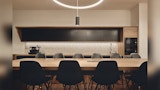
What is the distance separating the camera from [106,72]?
8.95ft

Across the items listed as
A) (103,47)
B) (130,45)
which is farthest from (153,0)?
(103,47)

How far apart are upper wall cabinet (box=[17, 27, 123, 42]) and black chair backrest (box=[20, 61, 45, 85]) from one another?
4262 millimetres

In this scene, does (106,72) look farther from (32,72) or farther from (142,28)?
(142,28)

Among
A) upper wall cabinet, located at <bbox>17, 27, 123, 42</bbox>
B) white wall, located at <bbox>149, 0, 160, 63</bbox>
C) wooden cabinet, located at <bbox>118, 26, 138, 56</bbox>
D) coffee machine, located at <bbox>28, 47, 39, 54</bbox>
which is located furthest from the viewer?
upper wall cabinet, located at <bbox>17, 27, 123, 42</bbox>

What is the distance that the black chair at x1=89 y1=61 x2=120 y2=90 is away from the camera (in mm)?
2682

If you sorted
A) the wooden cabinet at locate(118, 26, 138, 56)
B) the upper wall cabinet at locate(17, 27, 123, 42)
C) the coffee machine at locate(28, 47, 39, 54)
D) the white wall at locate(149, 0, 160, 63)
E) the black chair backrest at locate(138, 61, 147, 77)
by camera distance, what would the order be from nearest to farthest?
the white wall at locate(149, 0, 160, 63) < the black chair backrest at locate(138, 61, 147, 77) < the wooden cabinet at locate(118, 26, 138, 56) < the coffee machine at locate(28, 47, 39, 54) < the upper wall cabinet at locate(17, 27, 123, 42)

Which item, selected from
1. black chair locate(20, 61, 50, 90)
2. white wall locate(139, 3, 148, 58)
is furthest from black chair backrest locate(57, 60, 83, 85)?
white wall locate(139, 3, 148, 58)

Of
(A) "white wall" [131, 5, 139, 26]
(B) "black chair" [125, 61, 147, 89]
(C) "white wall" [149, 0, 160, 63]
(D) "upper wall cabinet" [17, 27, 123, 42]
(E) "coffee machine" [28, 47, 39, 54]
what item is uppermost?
(A) "white wall" [131, 5, 139, 26]

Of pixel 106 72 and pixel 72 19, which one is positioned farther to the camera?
pixel 72 19

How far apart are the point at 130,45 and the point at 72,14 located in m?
2.35

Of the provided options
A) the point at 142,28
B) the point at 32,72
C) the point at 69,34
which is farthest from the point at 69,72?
the point at 69,34

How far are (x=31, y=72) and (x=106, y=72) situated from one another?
106 cm

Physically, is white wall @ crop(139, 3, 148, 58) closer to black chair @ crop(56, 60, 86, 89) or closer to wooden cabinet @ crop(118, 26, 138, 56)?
wooden cabinet @ crop(118, 26, 138, 56)

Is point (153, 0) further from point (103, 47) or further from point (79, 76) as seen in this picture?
point (103, 47)
